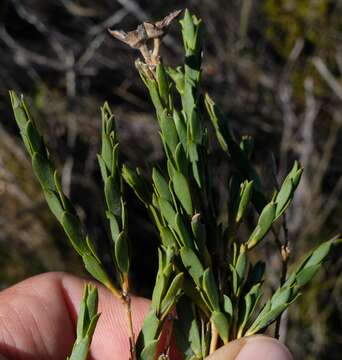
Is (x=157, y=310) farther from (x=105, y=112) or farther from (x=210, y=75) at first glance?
(x=210, y=75)

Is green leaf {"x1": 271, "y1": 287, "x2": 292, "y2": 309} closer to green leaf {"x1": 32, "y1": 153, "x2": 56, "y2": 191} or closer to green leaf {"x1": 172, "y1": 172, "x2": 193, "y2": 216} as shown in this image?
green leaf {"x1": 172, "y1": 172, "x2": 193, "y2": 216}

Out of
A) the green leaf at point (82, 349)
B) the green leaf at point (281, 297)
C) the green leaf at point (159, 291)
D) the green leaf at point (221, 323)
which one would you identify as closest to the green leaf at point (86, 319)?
the green leaf at point (82, 349)

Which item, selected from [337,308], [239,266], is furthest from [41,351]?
[337,308]

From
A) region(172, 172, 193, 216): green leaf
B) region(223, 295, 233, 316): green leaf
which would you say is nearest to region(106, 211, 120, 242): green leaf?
region(172, 172, 193, 216): green leaf

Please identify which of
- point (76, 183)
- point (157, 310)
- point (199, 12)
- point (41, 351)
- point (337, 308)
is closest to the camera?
point (157, 310)

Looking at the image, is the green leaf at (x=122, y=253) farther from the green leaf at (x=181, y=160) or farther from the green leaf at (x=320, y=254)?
the green leaf at (x=320, y=254)

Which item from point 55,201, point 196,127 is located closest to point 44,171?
point 55,201
